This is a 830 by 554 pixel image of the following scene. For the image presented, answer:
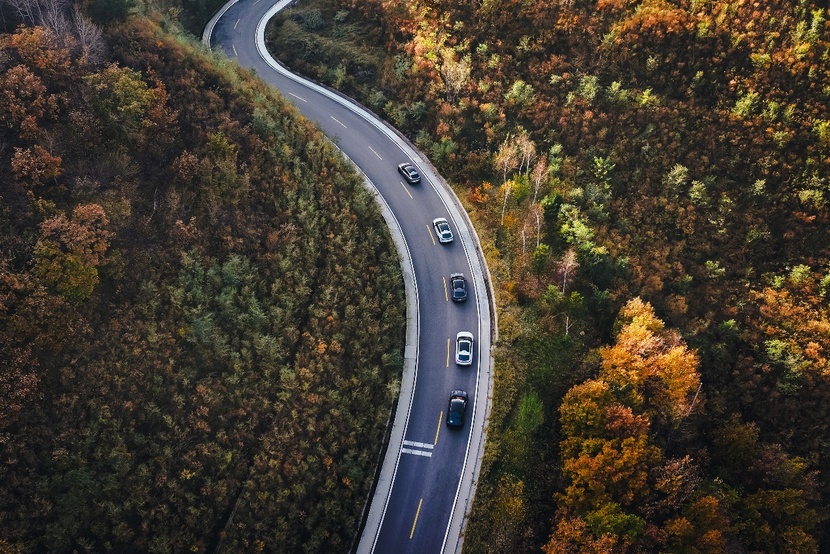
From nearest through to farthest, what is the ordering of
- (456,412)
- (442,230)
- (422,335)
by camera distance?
(456,412), (422,335), (442,230)

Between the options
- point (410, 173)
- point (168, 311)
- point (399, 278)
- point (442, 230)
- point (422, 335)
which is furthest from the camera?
point (410, 173)

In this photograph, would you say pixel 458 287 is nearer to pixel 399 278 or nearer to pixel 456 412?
pixel 399 278

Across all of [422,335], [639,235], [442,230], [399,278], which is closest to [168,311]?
[399,278]

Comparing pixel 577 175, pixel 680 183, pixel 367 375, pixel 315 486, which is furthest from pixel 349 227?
pixel 680 183

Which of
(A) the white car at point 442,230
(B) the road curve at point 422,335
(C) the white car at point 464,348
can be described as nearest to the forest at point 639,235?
(B) the road curve at point 422,335

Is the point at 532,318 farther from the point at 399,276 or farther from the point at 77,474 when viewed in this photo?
the point at 77,474

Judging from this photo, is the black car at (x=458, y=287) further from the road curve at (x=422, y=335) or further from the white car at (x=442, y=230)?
the white car at (x=442, y=230)
